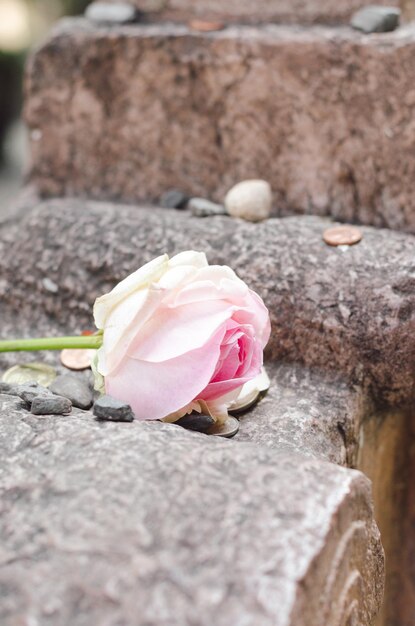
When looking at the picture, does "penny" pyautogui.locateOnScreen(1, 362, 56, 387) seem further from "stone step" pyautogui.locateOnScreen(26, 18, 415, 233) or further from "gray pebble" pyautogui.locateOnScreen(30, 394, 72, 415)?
"stone step" pyautogui.locateOnScreen(26, 18, 415, 233)

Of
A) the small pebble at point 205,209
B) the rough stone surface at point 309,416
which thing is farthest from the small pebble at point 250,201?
the rough stone surface at point 309,416

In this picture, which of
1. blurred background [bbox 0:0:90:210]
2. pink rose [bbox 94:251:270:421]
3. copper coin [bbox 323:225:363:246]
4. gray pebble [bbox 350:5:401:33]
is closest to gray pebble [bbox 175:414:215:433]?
pink rose [bbox 94:251:270:421]

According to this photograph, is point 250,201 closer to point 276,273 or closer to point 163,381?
point 276,273

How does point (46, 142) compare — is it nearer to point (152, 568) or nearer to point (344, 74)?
point (344, 74)

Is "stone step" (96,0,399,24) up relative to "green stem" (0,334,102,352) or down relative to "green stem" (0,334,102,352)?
up

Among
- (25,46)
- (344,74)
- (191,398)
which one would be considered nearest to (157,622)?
(191,398)
